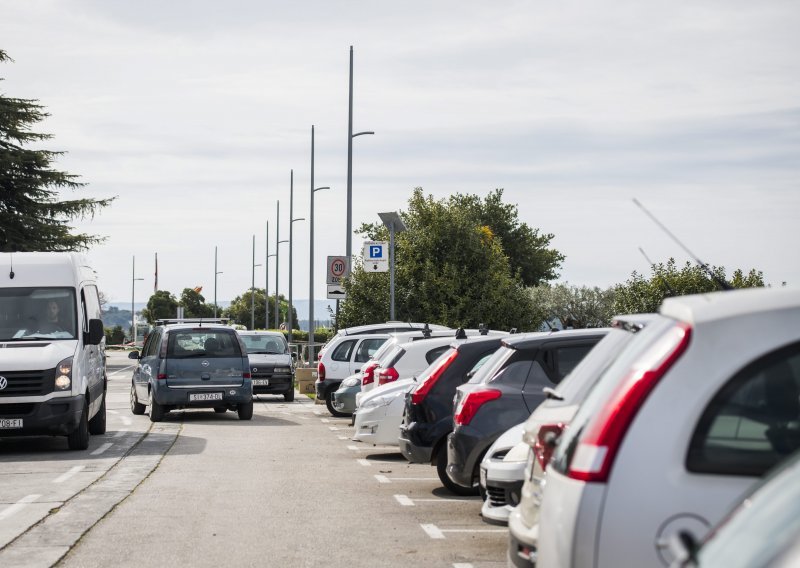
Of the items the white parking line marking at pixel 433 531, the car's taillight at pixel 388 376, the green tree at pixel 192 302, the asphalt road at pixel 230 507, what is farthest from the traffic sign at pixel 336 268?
the green tree at pixel 192 302

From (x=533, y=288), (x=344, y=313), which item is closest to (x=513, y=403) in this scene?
(x=344, y=313)

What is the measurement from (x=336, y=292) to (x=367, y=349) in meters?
9.17

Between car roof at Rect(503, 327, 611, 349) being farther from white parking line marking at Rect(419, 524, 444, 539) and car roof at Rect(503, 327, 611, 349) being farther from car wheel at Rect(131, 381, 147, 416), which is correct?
car wheel at Rect(131, 381, 147, 416)

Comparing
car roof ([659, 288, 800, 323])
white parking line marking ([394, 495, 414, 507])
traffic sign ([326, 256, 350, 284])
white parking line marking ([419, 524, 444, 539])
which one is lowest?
white parking line marking ([394, 495, 414, 507])

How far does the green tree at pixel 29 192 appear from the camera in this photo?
56.8m

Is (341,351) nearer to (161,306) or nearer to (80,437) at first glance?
(80,437)

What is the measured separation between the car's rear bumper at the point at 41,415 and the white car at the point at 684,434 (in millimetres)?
13616

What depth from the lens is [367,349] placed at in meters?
26.7

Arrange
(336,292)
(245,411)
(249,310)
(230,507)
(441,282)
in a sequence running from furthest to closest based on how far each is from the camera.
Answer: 1. (249,310)
2. (441,282)
3. (336,292)
4. (245,411)
5. (230,507)

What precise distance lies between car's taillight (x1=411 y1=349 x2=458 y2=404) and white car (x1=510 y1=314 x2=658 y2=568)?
588cm

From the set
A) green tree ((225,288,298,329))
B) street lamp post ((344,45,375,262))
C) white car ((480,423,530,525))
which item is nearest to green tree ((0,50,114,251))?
street lamp post ((344,45,375,262))

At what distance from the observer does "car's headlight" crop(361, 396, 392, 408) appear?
1541cm

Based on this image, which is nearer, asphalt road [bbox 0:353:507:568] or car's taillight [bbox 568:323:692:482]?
car's taillight [bbox 568:323:692:482]

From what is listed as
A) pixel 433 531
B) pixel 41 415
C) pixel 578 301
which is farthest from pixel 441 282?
pixel 578 301
